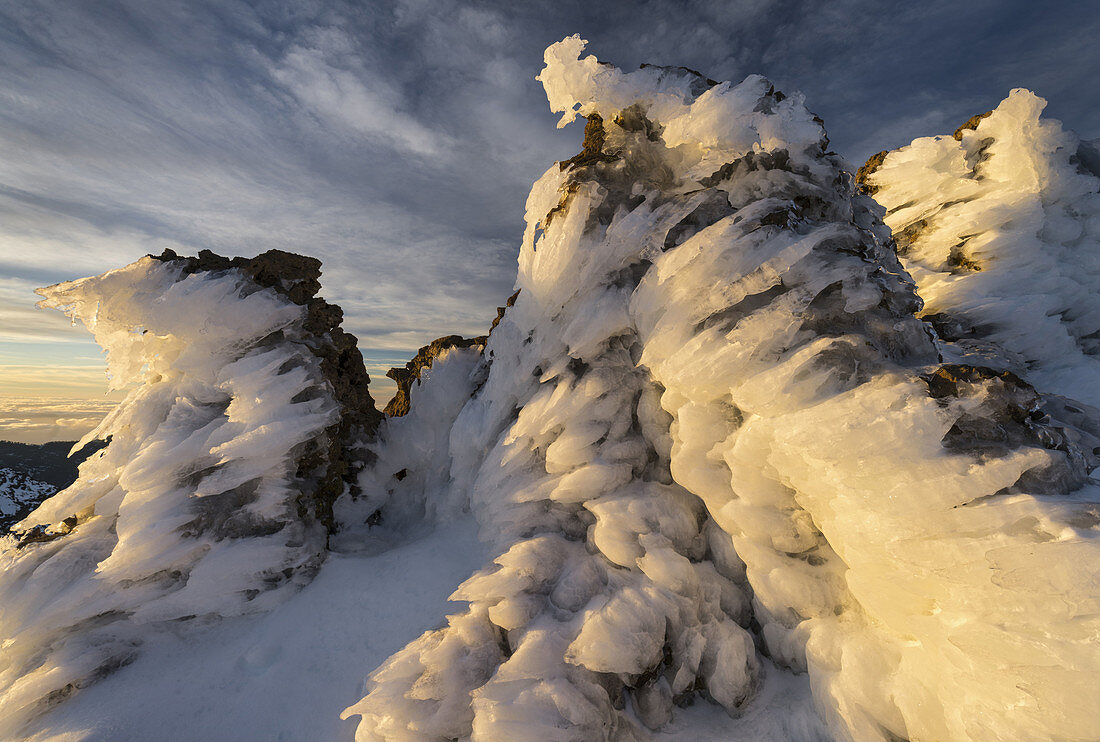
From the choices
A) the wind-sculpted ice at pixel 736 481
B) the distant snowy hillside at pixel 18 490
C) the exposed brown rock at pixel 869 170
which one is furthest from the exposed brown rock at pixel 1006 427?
the distant snowy hillside at pixel 18 490

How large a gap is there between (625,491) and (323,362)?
5737 millimetres

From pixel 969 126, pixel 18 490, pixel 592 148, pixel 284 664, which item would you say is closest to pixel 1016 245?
pixel 969 126

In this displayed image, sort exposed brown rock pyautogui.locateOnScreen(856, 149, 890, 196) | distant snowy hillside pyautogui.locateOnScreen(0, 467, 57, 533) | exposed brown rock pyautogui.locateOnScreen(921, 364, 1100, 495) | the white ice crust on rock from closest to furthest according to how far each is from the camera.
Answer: exposed brown rock pyautogui.locateOnScreen(921, 364, 1100, 495) → the white ice crust on rock → exposed brown rock pyautogui.locateOnScreen(856, 149, 890, 196) → distant snowy hillside pyautogui.locateOnScreen(0, 467, 57, 533)

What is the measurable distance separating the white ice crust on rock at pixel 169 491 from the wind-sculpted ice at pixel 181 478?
20 mm

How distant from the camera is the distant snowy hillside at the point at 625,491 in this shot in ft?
13.3

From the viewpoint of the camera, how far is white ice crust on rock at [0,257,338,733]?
5938 millimetres

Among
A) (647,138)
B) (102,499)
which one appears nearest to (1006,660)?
(647,138)

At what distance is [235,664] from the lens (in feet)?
19.2

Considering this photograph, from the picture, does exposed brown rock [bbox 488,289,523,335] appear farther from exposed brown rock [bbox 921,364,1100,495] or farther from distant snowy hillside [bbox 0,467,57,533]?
distant snowy hillside [bbox 0,467,57,533]

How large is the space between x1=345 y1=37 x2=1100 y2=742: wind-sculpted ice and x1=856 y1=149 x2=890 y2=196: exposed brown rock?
6166 millimetres

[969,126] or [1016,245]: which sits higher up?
[969,126]

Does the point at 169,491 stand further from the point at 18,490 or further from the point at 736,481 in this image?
the point at 18,490

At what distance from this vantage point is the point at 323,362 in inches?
316

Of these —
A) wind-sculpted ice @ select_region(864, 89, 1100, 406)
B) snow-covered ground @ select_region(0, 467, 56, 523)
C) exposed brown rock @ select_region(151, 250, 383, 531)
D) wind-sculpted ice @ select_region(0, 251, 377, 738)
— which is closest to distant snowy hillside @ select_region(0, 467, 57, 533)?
snow-covered ground @ select_region(0, 467, 56, 523)
